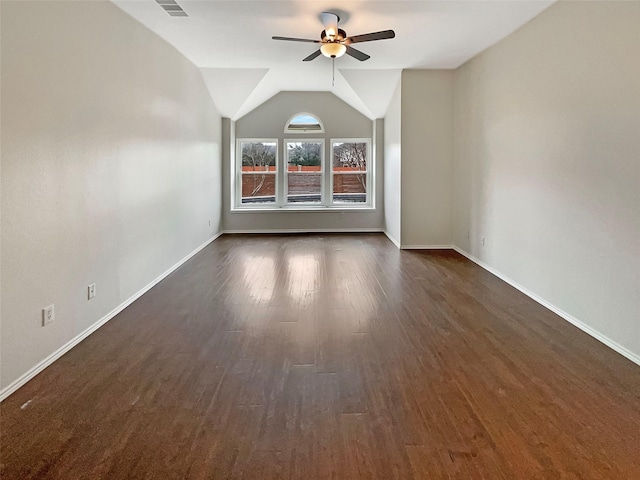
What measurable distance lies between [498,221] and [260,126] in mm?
5449

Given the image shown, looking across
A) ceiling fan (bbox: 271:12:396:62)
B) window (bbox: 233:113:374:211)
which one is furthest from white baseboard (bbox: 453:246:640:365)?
window (bbox: 233:113:374:211)

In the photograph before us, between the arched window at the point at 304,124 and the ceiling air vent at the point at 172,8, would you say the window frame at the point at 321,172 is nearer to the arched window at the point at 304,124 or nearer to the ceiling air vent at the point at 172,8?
the arched window at the point at 304,124

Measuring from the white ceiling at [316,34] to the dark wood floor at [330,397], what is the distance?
280 centimetres

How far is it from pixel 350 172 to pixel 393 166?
69.6 inches

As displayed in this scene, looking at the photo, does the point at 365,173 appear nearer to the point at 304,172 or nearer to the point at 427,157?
the point at 304,172

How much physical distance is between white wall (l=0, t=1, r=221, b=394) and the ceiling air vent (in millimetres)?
382

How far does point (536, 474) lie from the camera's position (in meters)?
1.67

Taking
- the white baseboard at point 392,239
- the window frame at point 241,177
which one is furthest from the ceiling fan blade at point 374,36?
the window frame at point 241,177

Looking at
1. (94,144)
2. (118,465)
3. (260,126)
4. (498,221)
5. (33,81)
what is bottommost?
(118,465)

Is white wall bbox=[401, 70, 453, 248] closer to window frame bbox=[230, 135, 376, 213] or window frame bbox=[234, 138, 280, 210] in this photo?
window frame bbox=[230, 135, 376, 213]

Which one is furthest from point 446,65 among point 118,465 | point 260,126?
point 118,465

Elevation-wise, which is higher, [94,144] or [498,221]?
[94,144]

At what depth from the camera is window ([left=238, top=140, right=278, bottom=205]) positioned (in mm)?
8781

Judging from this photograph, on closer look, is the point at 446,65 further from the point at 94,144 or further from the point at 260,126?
the point at 94,144
